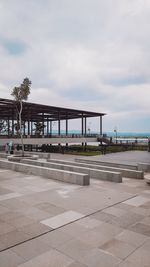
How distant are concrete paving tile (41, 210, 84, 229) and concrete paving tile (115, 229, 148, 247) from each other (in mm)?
1197

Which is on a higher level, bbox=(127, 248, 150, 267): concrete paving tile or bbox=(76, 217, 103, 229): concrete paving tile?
bbox=(76, 217, 103, 229): concrete paving tile

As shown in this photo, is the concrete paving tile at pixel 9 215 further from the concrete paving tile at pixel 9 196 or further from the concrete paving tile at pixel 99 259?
the concrete paving tile at pixel 99 259

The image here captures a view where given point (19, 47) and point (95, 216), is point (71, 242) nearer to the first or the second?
point (95, 216)

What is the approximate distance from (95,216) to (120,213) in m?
0.71

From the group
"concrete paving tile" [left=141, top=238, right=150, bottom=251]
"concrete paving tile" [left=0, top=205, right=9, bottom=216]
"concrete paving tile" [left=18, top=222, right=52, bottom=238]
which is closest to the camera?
"concrete paving tile" [left=141, top=238, right=150, bottom=251]

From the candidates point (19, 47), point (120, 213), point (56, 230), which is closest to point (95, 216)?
point (120, 213)

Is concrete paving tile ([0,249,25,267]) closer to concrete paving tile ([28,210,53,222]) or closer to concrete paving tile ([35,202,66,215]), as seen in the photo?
concrete paving tile ([28,210,53,222])

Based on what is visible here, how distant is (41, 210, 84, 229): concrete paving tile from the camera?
14.9 feet

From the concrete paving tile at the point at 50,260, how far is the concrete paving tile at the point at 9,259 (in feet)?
0.40

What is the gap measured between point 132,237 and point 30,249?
6.26ft

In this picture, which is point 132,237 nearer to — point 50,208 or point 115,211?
point 115,211

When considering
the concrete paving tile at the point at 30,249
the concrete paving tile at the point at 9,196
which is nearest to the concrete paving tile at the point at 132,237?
the concrete paving tile at the point at 30,249

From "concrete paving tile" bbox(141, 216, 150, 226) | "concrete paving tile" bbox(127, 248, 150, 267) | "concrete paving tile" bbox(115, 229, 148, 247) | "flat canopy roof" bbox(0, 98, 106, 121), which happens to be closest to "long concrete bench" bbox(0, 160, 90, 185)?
"concrete paving tile" bbox(141, 216, 150, 226)

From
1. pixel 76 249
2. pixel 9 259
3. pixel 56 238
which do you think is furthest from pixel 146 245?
pixel 9 259
